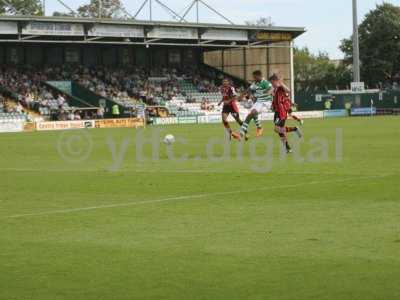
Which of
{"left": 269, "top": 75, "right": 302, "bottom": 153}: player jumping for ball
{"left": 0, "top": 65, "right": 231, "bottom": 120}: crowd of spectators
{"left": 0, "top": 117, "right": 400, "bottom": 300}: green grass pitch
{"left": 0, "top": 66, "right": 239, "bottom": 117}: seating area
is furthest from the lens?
{"left": 0, "top": 66, "right": 239, "bottom": 117}: seating area

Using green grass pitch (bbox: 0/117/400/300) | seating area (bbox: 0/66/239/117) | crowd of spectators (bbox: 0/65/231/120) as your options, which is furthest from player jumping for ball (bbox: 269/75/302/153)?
seating area (bbox: 0/66/239/117)

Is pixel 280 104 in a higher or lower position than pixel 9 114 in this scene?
higher

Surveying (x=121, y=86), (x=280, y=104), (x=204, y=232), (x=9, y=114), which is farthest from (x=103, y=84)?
(x=204, y=232)

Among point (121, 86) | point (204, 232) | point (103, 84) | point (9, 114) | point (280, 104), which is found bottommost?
point (204, 232)

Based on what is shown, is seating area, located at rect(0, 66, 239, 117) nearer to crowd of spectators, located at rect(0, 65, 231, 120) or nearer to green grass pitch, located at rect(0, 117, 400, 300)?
crowd of spectators, located at rect(0, 65, 231, 120)

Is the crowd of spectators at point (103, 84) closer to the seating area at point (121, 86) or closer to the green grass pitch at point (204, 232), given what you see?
the seating area at point (121, 86)

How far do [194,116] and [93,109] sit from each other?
7.14 m

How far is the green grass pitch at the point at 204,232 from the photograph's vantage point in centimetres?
825

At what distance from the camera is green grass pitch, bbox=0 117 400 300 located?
825 cm

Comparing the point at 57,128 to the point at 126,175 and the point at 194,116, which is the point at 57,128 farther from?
the point at 126,175

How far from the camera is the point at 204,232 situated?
11242mm

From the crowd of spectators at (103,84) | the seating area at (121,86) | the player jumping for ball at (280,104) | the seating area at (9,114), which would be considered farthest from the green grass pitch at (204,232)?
the seating area at (121,86)

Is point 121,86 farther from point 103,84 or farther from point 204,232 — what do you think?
point 204,232

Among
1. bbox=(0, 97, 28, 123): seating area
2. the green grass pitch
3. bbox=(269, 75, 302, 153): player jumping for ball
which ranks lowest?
the green grass pitch
